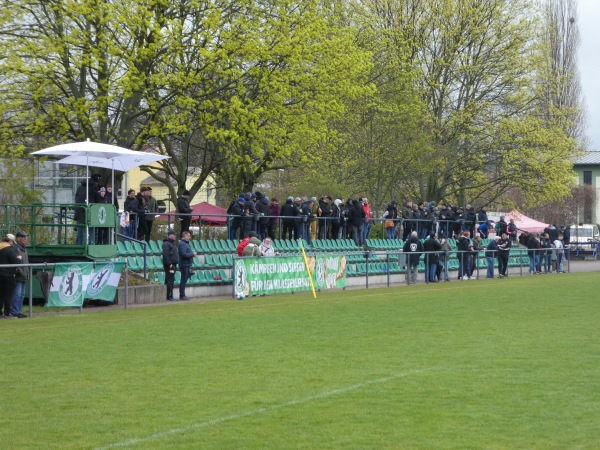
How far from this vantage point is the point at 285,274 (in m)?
28.5

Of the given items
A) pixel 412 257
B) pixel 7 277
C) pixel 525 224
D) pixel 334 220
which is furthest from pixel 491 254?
pixel 7 277

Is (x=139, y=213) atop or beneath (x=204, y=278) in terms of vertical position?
Answer: atop

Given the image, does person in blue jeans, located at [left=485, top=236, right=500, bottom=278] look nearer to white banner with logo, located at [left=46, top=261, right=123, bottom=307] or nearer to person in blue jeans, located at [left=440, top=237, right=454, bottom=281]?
person in blue jeans, located at [left=440, top=237, right=454, bottom=281]

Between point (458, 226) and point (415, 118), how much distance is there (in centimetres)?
632

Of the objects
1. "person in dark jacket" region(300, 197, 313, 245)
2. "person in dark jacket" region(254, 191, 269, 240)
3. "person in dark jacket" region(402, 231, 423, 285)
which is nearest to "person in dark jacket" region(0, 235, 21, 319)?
"person in dark jacket" region(254, 191, 269, 240)

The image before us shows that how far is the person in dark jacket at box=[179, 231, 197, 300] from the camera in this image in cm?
2622

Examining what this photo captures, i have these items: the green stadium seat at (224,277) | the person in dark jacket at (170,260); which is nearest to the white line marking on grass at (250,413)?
the person in dark jacket at (170,260)

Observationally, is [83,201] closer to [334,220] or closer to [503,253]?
[334,220]

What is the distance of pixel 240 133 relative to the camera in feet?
120

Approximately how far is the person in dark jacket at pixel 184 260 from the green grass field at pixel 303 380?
5489 mm

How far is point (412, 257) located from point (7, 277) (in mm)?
17718

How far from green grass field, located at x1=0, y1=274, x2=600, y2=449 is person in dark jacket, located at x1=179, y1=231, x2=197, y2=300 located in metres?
5.49

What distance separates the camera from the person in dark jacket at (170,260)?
2586cm

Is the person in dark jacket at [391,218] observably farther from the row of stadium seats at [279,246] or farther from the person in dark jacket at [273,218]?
the person in dark jacket at [273,218]
